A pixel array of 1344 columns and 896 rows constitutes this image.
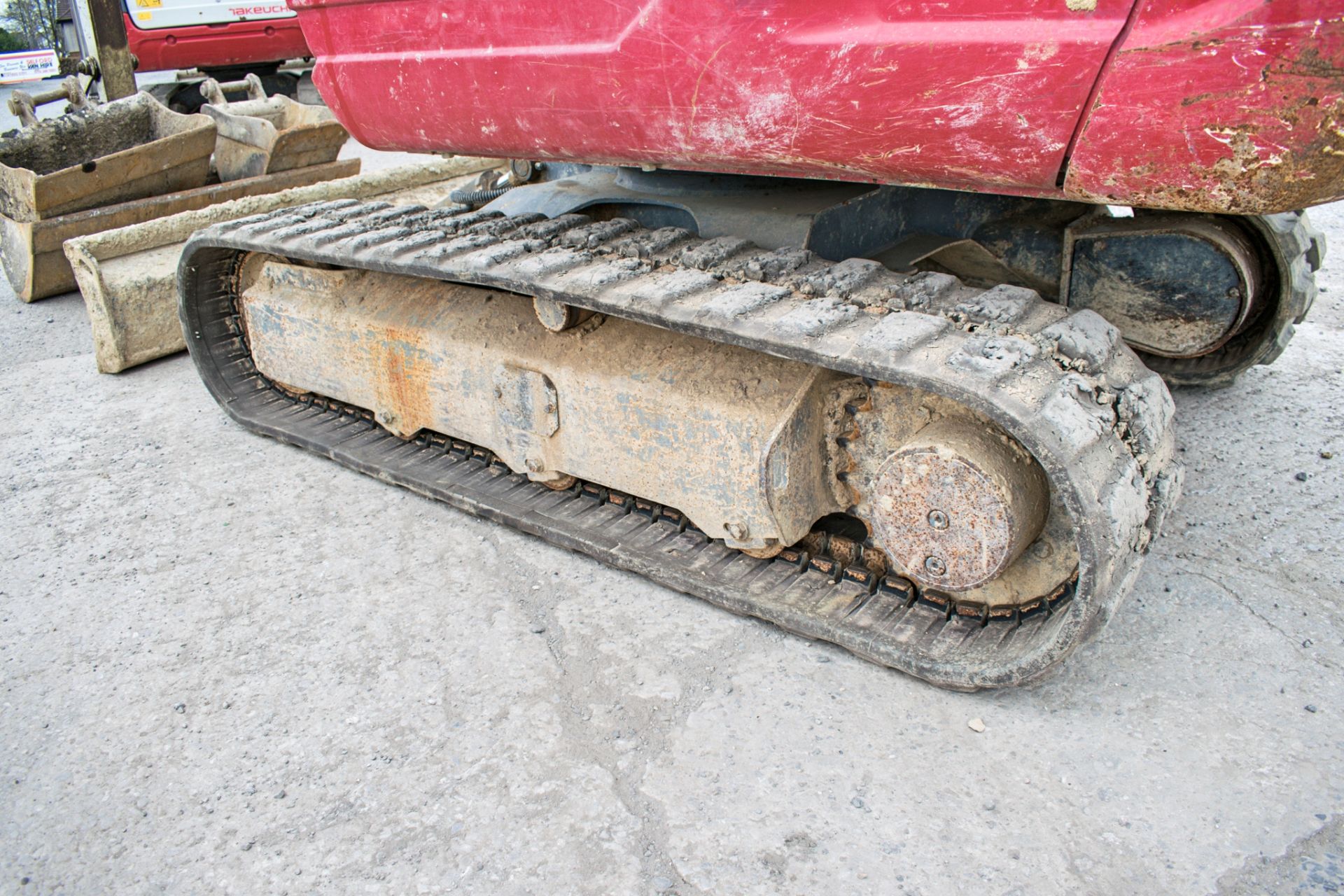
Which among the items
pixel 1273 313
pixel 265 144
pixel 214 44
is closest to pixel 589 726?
pixel 1273 313

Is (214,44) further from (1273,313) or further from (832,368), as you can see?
(832,368)

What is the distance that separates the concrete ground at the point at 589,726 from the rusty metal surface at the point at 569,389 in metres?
0.25

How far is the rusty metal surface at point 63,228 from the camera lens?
4305mm

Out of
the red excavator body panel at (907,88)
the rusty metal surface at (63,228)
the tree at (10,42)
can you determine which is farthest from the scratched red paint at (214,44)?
the red excavator body panel at (907,88)

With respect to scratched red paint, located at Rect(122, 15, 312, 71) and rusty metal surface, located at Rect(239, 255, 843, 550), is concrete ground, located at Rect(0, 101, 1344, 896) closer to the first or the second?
rusty metal surface, located at Rect(239, 255, 843, 550)

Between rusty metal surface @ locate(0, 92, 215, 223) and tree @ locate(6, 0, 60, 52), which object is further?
tree @ locate(6, 0, 60, 52)

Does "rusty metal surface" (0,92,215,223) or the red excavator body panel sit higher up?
the red excavator body panel

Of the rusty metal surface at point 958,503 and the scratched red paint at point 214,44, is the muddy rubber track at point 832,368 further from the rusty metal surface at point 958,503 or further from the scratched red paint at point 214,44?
the scratched red paint at point 214,44

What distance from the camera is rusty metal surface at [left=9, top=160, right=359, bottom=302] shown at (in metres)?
4.30

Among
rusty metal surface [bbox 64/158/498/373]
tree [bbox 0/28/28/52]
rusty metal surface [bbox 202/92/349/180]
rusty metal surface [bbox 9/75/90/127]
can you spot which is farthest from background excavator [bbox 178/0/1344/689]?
tree [bbox 0/28/28/52]

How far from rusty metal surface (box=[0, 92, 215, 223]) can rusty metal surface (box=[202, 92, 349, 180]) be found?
0.17 m

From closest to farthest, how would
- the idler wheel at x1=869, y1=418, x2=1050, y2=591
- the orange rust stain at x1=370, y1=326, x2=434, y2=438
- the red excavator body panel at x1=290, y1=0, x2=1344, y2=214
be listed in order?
the red excavator body panel at x1=290, y1=0, x2=1344, y2=214 < the idler wheel at x1=869, y1=418, x2=1050, y2=591 < the orange rust stain at x1=370, y1=326, x2=434, y2=438

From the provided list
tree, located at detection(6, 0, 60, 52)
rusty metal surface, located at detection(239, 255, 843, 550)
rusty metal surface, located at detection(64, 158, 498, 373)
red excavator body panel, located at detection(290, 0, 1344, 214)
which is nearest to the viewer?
red excavator body panel, located at detection(290, 0, 1344, 214)

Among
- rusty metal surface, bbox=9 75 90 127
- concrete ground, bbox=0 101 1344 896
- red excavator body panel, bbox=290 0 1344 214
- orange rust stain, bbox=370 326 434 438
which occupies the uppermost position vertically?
red excavator body panel, bbox=290 0 1344 214
